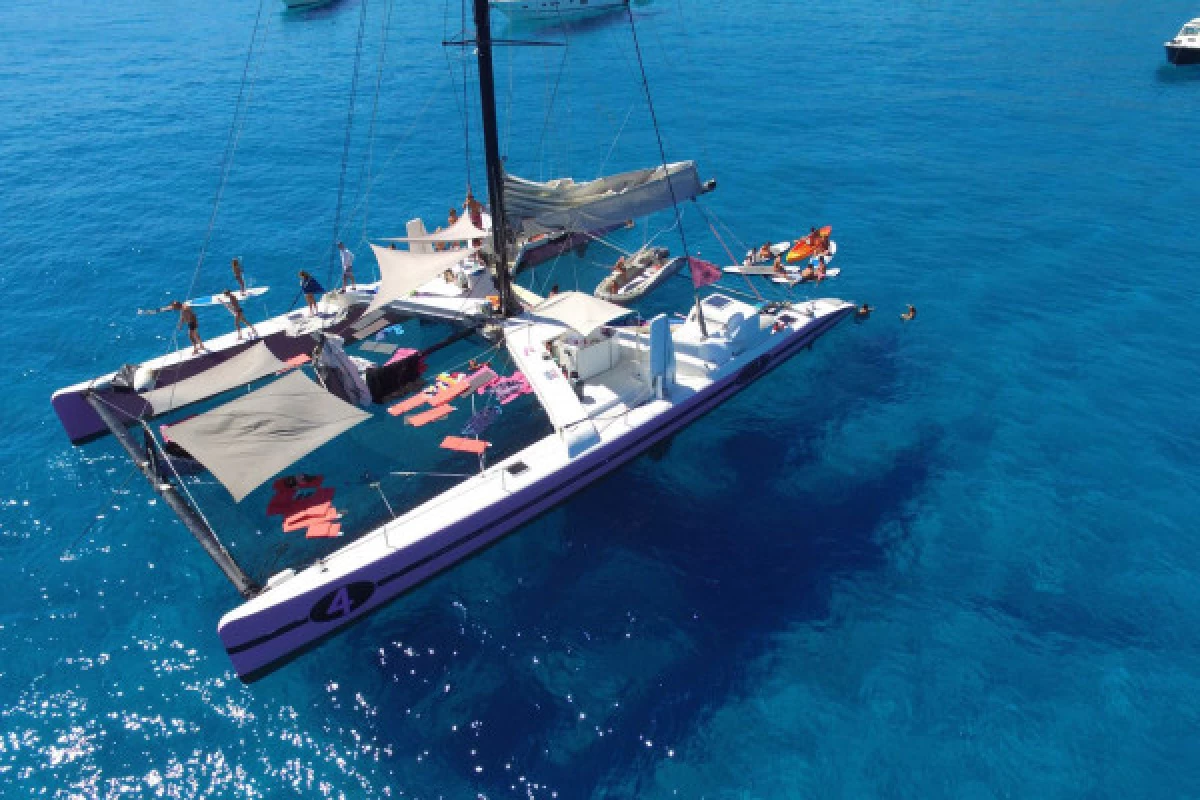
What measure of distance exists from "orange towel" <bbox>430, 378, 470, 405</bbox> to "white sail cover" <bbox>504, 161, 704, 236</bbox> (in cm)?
583

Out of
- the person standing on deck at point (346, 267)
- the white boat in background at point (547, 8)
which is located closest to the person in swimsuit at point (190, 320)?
the person standing on deck at point (346, 267)

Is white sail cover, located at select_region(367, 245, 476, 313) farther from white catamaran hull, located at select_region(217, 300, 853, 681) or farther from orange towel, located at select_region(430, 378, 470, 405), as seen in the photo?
white catamaran hull, located at select_region(217, 300, 853, 681)

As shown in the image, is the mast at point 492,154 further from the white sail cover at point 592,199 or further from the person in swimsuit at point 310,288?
the person in swimsuit at point 310,288

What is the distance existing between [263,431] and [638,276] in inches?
685

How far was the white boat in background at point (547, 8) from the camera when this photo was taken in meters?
78.1

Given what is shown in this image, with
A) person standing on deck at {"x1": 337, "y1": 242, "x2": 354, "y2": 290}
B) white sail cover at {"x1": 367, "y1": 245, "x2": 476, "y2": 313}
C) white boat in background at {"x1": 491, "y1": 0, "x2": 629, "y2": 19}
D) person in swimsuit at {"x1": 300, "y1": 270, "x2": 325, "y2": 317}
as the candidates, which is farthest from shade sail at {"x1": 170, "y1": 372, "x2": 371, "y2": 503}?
white boat in background at {"x1": 491, "y1": 0, "x2": 629, "y2": 19}

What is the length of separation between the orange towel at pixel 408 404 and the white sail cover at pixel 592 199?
6694mm

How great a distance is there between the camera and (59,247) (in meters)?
34.2

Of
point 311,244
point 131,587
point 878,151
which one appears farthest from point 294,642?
point 878,151

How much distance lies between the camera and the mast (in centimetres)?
1964

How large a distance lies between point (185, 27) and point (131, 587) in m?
85.4

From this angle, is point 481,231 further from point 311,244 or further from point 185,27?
point 185,27

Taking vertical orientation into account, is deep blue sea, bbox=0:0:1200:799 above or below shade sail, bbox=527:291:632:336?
below

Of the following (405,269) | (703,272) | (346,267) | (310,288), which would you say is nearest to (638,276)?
(703,272)
